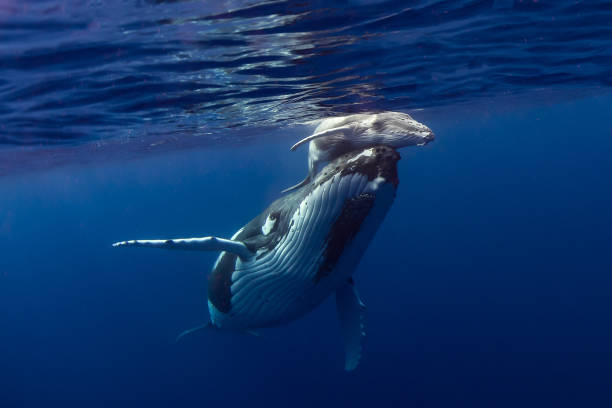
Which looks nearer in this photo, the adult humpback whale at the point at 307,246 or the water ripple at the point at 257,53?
the adult humpback whale at the point at 307,246

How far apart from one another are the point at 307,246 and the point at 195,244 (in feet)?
4.86

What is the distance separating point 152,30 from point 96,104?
5949 millimetres

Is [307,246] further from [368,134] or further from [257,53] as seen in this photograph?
[257,53]

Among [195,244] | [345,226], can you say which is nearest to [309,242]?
[345,226]

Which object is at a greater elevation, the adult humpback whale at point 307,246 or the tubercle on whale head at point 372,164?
the tubercle on whale head at point 372,164

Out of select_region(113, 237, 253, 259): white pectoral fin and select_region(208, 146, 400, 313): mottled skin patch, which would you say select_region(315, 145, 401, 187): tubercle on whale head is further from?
select_region(113, 237, 253, 259): white pectoral fin

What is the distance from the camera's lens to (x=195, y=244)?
5078 millimetres

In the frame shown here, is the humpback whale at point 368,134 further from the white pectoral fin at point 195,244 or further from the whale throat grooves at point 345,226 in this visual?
the white pectoral fin at point 195,244

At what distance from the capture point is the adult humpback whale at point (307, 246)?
4.12 meters

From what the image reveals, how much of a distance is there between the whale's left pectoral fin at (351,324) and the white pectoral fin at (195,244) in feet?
7.33

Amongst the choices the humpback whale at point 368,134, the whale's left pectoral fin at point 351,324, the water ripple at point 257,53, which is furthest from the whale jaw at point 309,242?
the water ripple at point 257,53

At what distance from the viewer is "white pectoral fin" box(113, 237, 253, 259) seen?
491 centimetres

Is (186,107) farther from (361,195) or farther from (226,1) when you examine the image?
(361,195)

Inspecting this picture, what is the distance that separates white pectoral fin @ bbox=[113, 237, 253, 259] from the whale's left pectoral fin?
88.0 inches
